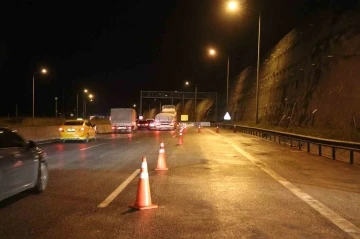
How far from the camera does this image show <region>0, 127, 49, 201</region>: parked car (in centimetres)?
857

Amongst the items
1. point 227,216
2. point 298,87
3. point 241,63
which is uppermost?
point 241,63

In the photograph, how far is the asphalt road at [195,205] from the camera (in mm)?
7340

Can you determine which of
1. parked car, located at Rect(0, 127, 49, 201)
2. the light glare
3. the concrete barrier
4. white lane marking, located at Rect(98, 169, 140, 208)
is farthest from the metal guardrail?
the concrete barrier

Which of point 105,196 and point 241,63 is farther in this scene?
point 241,63

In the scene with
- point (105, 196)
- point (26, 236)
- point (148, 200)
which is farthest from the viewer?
point (105, 196)

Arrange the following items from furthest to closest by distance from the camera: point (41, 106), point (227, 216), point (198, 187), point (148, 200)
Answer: point (41, 106)
point (198, 187)
point (148, 200)
point (227, 216)

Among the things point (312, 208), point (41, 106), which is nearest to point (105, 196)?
point (312, 208)

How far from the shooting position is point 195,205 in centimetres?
940

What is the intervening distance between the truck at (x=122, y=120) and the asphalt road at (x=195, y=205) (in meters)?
37.2

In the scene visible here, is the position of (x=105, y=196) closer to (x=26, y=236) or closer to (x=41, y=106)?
(x=26, y=236)

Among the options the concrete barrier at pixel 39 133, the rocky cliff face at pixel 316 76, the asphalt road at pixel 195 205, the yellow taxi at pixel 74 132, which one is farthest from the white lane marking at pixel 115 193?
the rocky cliff face at pixel 316 76

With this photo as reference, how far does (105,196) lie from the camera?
10.3m

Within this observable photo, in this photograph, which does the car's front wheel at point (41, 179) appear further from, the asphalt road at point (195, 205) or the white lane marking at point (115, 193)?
the white lane marking at point (115, 193)

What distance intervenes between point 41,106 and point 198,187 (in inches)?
5705
